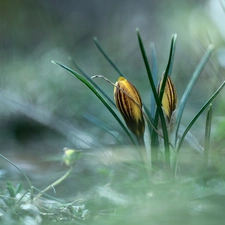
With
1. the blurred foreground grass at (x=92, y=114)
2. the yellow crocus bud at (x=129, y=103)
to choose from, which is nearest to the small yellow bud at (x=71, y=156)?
the blurred foreground grass at (x=92, y=114)

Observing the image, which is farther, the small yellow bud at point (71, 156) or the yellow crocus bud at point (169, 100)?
the small yellow bud at point (71, 156)

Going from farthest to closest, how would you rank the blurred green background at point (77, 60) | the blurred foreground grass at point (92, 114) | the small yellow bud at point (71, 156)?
the blurred green background at point (77, 60), the small yellow bud at point (71, 156), the blurred foreground grass at point (92, 114)

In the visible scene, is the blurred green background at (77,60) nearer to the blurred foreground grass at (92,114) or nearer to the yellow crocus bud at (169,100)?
the blurred foreground grass at (92,114)

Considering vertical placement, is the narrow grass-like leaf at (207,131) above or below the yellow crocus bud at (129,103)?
below

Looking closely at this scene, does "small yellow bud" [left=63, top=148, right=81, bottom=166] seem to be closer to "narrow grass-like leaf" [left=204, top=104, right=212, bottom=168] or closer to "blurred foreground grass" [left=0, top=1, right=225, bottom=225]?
"blurred foreground grass" [left=0, top=1, right=225, bottom=225]

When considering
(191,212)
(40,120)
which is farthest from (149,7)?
(191,212)

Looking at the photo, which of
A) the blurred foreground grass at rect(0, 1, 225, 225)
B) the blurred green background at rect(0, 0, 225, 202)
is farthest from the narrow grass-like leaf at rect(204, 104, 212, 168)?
the blurred green background at rect(0, 0, 225, 202)

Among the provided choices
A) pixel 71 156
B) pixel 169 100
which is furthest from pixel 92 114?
pixel 169 100

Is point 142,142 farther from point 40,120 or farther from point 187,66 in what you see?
point 187,66
